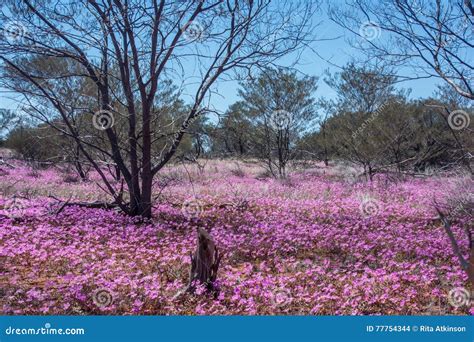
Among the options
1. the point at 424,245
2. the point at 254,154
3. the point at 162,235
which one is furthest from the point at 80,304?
the point at 254,154

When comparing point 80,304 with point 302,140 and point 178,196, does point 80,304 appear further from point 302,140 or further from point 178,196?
point 302,140

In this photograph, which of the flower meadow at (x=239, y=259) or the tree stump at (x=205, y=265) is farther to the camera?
the tree stump at (x=205, y=265)

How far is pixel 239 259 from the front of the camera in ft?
20.1

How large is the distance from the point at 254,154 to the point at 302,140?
8.08ft

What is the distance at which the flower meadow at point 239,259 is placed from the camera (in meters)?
4.23

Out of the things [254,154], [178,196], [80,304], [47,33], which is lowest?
[80,304]

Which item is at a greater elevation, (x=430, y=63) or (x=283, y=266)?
(x=430, y=63)

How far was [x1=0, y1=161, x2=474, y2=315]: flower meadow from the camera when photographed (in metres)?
4.23

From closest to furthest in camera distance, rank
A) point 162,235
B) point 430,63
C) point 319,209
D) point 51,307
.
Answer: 1. point 51,307
2. point 162,235
3. point 430,63
4. point 319,209

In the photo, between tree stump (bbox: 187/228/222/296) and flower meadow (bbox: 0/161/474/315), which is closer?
flower meadow (bbox: 0/161/474/315)

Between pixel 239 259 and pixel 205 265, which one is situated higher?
pixel 205 265

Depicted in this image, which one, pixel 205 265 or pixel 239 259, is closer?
pixel 205 265

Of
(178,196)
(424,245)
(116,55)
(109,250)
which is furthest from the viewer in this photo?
(178,196)

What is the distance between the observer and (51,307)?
4.07 metres
